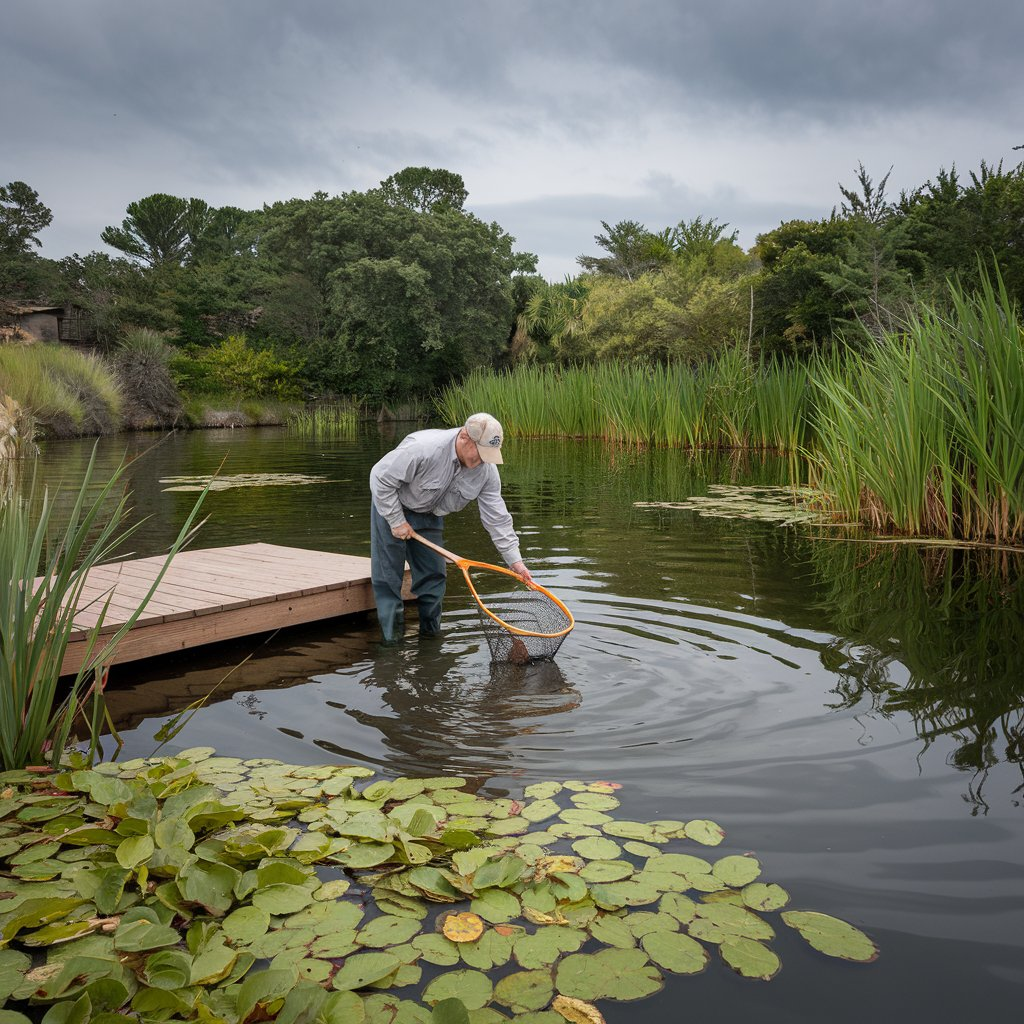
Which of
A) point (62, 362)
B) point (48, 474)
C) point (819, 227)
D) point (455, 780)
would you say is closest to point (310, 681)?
point (455, 780)

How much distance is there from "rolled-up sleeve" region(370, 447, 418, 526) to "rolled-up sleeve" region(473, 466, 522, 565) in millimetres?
447

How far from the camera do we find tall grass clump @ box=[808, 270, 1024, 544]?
5.93m

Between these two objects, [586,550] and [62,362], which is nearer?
[586,550]

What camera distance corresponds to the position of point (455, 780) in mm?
3047

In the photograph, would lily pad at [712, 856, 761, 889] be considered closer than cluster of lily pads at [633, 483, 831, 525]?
Yes

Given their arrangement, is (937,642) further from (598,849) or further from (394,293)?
(394,293)

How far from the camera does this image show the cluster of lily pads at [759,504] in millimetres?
8836

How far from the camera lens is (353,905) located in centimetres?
221

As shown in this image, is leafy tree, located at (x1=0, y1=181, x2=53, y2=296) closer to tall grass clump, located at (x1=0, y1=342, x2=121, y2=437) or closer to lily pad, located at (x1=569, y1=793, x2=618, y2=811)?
tall grass clump, located at (x1=0, y1=342, x2=121, y2=437)

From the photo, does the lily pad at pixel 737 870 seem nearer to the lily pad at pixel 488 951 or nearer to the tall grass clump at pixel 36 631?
the lily pad at pixel 488 951

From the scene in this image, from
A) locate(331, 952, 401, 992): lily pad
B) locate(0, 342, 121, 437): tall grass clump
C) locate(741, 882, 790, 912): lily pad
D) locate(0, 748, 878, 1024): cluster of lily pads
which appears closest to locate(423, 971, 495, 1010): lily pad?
locate(0, 748, 878, 1024): cluster of lily pads

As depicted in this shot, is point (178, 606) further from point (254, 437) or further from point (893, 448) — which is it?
point (254, 437)

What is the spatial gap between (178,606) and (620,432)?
1427 cm

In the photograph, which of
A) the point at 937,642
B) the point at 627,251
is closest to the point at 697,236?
the point at 627,251
